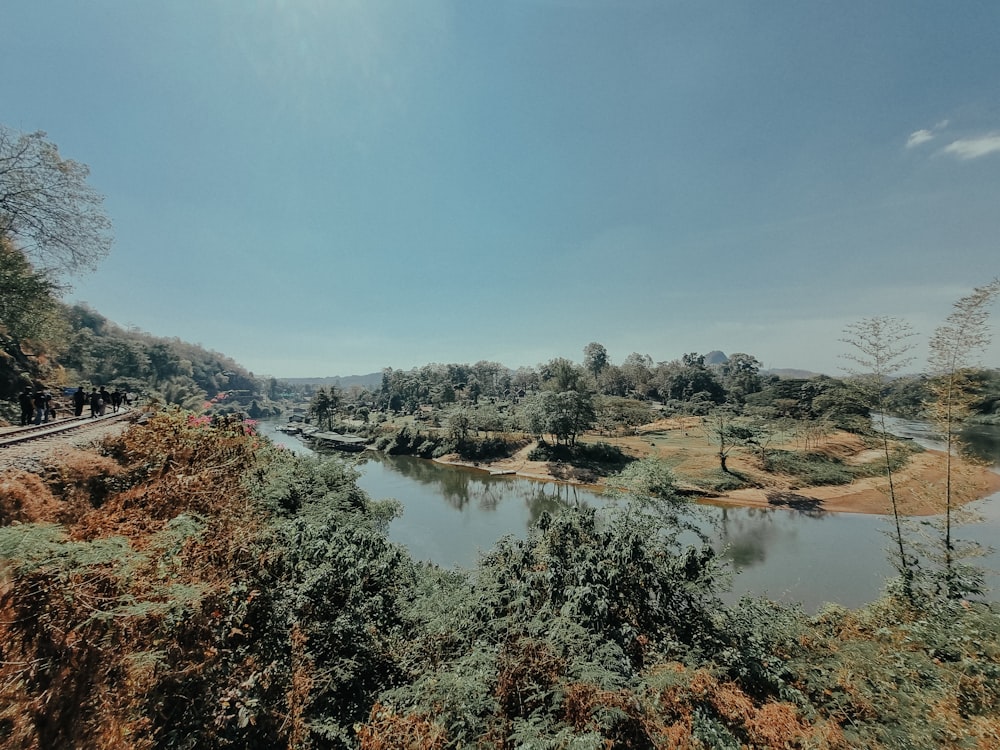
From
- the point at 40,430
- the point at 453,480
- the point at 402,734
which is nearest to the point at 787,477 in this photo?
the point at 453,480

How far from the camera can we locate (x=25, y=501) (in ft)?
15.9

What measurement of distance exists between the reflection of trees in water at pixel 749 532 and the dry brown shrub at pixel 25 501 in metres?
16.5

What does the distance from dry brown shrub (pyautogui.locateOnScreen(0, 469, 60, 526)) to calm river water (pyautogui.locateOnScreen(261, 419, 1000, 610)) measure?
6.83m

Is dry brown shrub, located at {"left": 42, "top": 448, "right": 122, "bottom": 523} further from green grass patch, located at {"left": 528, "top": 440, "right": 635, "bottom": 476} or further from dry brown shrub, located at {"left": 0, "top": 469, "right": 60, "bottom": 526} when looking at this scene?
green grass patch, located at {"left": 528, "top": 440, "right": 635, "bottom": 476}

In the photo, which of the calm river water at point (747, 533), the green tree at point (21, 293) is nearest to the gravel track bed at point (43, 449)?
the green tree at point (21, 293)

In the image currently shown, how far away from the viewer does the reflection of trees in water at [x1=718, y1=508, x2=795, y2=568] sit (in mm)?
14391

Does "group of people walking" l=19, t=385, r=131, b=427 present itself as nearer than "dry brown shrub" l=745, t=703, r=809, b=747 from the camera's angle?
No

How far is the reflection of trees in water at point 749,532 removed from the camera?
1439 centimetres

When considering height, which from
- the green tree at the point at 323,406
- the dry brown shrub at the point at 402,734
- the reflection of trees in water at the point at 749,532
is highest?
the green tree at the point at 323,406

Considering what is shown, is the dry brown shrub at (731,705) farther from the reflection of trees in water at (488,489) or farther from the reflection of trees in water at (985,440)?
the reflection of trees in water at (985,440)

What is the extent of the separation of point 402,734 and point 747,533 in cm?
1875

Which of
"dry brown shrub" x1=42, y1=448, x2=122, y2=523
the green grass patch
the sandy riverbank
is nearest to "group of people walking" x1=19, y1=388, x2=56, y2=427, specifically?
"dry brown shrub" x1=42, y1=448, x2=122, y2=523

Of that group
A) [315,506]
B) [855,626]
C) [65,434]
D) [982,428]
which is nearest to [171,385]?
[65,434]

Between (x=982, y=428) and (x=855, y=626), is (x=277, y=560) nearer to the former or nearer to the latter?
(x=855, y=626)
